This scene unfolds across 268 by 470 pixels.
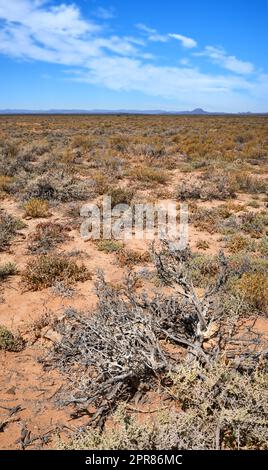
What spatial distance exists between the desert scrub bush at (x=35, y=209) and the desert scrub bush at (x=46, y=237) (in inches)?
34.7

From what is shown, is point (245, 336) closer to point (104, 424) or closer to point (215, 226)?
point (104, 424)

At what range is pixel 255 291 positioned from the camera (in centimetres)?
548

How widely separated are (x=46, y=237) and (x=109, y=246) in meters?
1.38

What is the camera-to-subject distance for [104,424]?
11.8 ft

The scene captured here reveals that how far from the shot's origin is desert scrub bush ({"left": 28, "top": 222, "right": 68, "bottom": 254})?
25.6 ft

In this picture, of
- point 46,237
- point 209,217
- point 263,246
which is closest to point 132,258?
point 46,237

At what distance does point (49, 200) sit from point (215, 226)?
474 cm

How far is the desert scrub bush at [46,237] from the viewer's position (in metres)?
7.80

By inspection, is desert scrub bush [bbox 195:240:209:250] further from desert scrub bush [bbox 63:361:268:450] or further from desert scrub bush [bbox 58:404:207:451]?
desert scrub bush [bbox 58:404:207:451]

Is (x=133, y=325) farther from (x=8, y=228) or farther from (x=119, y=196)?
(x=119, y=196)

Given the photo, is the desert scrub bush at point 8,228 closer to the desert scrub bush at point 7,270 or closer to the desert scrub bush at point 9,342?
the desert scrub bush at point 7,270

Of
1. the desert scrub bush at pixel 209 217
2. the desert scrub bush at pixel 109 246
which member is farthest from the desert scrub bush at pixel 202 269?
Answer: the desert scrub bush at pixel 209 217
